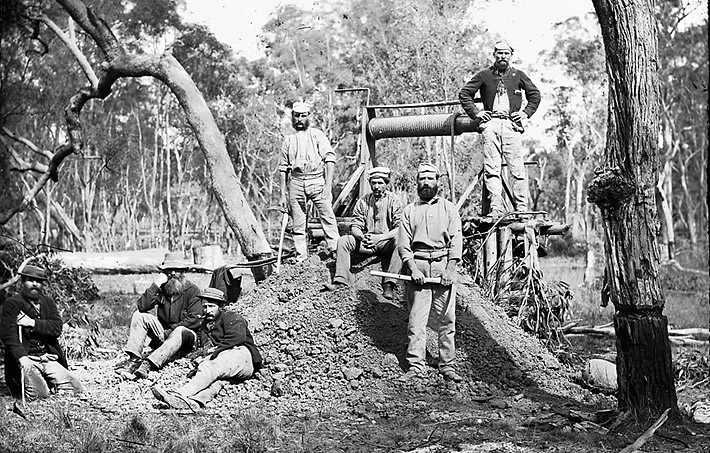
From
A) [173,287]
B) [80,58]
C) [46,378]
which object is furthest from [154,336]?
[80,58]

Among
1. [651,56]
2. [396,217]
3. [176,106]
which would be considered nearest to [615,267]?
[651,56]

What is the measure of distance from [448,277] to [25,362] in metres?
4.30

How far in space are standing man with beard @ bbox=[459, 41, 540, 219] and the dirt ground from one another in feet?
5.32

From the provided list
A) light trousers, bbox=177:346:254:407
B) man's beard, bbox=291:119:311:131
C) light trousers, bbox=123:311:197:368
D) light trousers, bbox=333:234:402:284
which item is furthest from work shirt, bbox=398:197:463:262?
light trousers, bbox=123:311:197:368

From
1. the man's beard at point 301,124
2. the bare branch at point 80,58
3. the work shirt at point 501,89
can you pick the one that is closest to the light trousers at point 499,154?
the work shirt at point 501,89

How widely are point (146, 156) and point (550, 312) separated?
30.2 metres

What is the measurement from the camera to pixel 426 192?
8.60m

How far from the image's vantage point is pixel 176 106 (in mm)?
34594

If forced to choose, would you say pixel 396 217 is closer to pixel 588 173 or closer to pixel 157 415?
pixel 157 415

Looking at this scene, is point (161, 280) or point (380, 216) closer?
point (161, 280)

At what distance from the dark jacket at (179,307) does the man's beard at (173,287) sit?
50mm

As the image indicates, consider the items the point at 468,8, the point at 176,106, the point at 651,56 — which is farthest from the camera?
the point at 176,106

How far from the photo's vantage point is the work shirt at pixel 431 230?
845 cm

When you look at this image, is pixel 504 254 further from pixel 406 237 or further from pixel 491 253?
A: pixel 406 237
